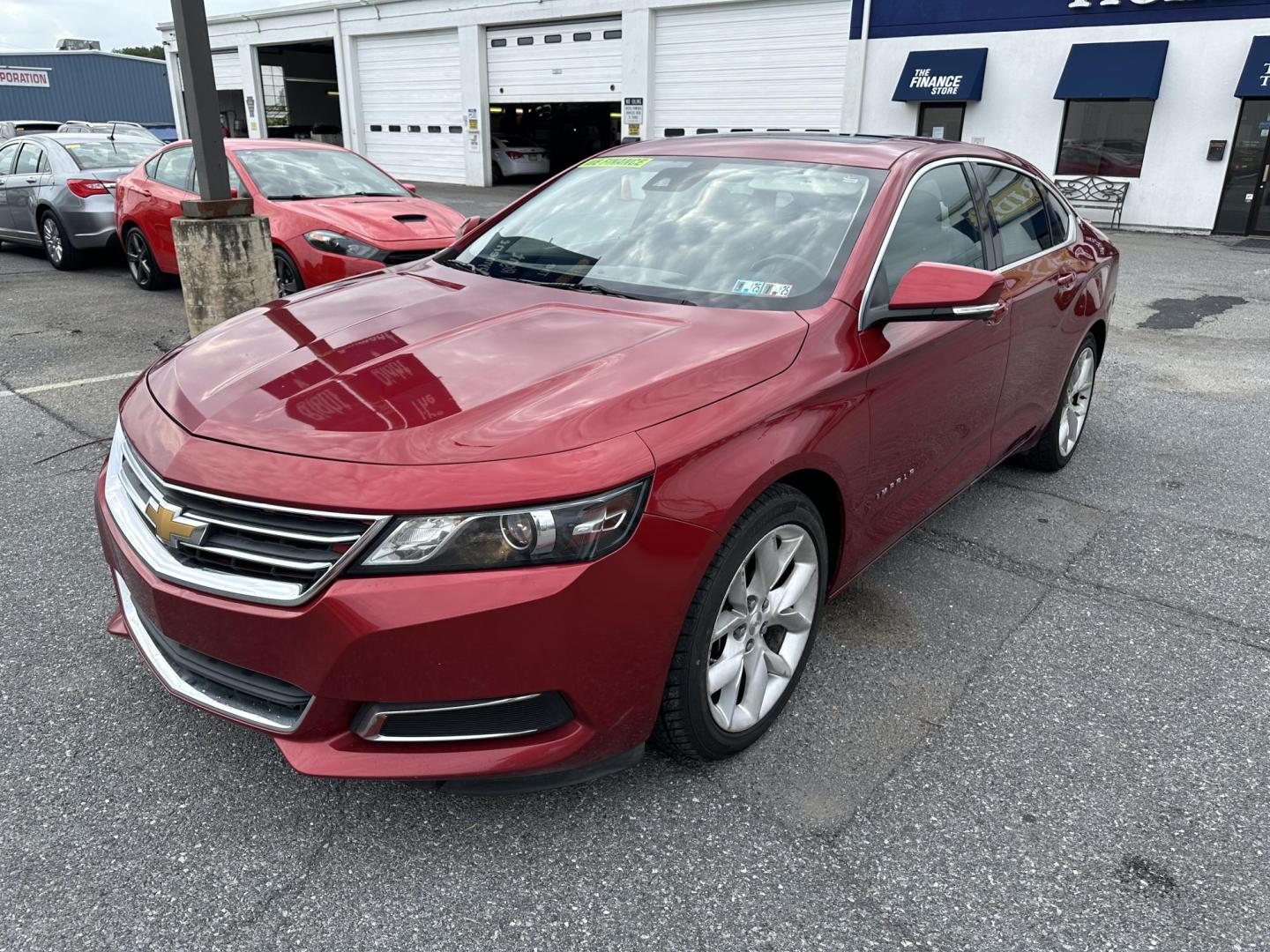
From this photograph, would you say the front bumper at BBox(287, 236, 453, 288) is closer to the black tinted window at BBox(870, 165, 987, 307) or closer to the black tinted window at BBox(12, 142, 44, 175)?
the black tinted window at BBox(870, 165, 987, 307)

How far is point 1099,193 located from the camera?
1759 centimetres

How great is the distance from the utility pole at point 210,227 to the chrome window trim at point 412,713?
4929mm

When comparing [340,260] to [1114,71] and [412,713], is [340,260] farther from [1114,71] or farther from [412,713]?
[1114,71]

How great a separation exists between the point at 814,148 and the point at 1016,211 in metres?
1.12

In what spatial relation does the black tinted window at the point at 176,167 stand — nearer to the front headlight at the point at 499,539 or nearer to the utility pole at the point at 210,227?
the utility pole at the point at 210,227

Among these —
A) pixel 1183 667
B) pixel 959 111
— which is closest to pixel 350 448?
pixel 1183 667

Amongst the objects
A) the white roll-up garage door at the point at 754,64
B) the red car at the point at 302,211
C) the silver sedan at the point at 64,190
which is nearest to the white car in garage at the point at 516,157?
the white roll-up garage door at the point at 754,64

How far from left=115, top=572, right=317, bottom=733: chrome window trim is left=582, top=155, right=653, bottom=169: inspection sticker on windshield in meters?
2.33

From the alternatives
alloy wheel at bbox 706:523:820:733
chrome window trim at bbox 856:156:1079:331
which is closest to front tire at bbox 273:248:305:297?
chrome window trim at bbox 856:156:1079:331

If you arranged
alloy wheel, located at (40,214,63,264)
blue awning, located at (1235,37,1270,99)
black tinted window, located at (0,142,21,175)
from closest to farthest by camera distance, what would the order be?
alloy wheel, located at (40,214,63,264) < black tinted window, located at (0,142,21,175) < blue awning, located at (1235,37,1270,99)

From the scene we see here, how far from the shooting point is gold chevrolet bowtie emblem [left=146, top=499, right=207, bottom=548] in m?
2.10

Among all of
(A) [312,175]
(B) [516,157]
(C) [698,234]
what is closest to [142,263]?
(A) [312,175]

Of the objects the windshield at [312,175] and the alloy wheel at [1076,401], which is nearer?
the alloy wheel at [1076,401]

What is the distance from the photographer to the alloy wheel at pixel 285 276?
7.54 m
